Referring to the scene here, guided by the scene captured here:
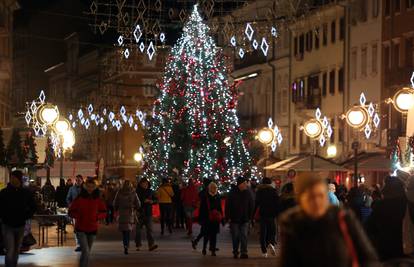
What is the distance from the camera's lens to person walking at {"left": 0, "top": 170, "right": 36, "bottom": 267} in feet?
68.8

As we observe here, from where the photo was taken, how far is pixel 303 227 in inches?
403

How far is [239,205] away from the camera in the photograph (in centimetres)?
2819

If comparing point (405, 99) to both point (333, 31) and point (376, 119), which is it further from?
point (333, 31)

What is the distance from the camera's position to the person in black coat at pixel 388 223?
16.0 meters

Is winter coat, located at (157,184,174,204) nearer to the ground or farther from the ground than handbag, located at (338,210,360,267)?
farther from the ground

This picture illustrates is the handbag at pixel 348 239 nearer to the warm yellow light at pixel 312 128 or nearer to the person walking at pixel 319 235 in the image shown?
the person walking at pixel 319 235

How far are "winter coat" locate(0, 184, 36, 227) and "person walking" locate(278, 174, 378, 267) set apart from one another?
11.2 m

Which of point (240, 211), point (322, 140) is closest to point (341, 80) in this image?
point (322, 140)

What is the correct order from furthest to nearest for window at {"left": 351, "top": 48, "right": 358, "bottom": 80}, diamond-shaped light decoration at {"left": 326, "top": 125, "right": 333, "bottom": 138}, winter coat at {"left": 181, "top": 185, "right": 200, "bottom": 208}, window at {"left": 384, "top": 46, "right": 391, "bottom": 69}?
window at {"left": 351, "top": 48, "right": 358, "bottom": 80} < diamond-shaped light decoration at {"left": 326, "top": 125, "right": 333, "bottom": 138} < window at {"left": 384, "top": 46, "right": 391, "bottom": 69} < winter coat at {"left": 181, "top": 185, "right": 200, "bottom": 208}

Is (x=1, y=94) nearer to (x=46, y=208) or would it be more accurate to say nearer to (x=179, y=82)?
(x=179, y=82)

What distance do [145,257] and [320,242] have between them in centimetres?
1860

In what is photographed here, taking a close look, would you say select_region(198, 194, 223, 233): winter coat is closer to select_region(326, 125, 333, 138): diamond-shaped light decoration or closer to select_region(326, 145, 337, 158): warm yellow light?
select_region(326, 125, 333, 138): diamond-shaped light decoration

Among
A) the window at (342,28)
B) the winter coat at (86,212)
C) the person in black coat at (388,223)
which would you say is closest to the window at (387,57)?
the window at (342,28)

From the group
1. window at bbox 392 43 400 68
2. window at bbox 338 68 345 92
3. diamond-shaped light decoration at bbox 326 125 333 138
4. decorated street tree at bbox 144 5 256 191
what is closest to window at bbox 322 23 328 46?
window at bbox 338 68 345 92
